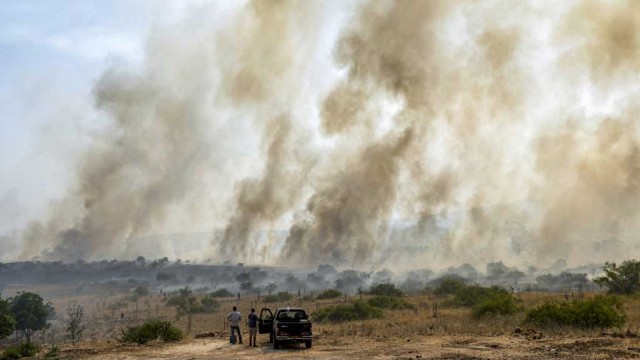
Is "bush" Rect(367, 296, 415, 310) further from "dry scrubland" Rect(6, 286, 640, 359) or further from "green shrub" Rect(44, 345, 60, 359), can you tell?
"green shrub" Rect(44, 345, 60, 359)

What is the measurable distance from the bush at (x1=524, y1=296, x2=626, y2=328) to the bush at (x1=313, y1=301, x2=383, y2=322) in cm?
1219

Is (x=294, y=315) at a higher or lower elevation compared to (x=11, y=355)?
higher

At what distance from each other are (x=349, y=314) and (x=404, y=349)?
15.0 metres

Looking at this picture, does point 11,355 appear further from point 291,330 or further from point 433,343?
point 433,343

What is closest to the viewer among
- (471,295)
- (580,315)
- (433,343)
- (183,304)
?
(433,343)

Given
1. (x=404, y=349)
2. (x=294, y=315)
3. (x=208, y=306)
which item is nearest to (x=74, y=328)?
(x=294, y=315)

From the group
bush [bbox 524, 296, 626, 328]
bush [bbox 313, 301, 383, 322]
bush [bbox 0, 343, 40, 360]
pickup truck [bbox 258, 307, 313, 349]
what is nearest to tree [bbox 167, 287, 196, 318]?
bush [bbox 313, 301, 383, 322]

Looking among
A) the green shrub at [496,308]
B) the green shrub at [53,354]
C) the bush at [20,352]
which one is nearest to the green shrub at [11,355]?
the bush at [20,352]

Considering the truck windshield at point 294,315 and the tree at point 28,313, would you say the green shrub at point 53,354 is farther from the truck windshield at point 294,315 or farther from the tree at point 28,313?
the tree at point 28,313

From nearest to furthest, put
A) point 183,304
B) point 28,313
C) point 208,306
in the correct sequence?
point 28,313 < point 208,306 < point 183,304

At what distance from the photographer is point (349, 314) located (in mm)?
36000

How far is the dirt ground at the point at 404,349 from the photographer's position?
60.4 ft

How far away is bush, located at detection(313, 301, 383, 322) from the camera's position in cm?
3566

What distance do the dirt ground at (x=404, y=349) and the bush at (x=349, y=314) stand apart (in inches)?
364
